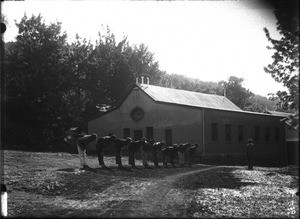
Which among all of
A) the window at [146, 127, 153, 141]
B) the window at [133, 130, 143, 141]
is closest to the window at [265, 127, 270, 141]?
the window at [146, 127, 153, 141]

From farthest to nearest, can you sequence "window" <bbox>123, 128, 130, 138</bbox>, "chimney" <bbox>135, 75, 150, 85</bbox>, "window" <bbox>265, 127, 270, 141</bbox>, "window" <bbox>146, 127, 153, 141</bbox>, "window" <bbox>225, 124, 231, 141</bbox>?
"window" <bbox>265, 127, 270, 141</bbox>
"chimney" <bbox>135, 75, 150, 85</bbox>
"window" <bbox>123, 128, 130, 138</bbox>
"window" <bbox>225, 124, 231, 141</bbox>
"window" <bbox>146, 127, 153, 141</bbox>

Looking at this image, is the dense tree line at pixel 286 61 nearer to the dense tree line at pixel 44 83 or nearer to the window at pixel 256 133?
the window at pixel 256 133

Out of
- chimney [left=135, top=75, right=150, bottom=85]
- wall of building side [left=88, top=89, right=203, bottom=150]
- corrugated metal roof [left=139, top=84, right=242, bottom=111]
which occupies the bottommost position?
wall of building side [left=88, top=89, right=203, bottom=150]

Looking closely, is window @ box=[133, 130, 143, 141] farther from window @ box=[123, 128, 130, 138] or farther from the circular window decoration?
the circular window decoration

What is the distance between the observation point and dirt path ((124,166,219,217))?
22.5ft

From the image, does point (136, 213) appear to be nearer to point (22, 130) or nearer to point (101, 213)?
point (101, 213)

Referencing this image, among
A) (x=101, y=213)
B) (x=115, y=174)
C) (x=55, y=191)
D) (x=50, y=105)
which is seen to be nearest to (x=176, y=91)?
(x=50, y=105)

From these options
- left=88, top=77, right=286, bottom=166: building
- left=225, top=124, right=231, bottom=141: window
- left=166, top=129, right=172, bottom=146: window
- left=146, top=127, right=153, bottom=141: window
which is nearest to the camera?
left=88, top=77, right=286, bottom=166: building

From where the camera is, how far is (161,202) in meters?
8.12

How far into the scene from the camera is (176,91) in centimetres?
3634

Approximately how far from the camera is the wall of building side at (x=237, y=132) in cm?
2803

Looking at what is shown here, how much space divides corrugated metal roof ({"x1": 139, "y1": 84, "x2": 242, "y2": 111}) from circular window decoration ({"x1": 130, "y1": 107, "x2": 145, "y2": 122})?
1788 millimetres

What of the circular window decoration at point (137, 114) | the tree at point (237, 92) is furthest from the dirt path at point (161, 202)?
the tree at point (237, 92)

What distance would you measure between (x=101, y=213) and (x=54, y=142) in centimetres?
2924
